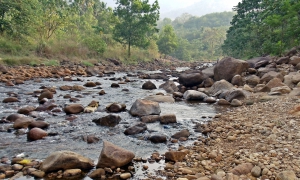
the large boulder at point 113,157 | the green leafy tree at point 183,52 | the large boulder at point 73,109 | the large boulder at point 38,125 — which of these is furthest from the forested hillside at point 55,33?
the green leafy tree at point 183,52

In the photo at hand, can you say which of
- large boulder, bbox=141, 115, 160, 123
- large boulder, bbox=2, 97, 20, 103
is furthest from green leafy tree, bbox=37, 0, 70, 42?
large boulder, bbox=141, 115, 160, 123

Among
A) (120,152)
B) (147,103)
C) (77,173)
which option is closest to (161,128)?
(147,103)

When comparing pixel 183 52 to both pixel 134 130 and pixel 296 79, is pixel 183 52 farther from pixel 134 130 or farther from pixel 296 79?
pixel 134 130

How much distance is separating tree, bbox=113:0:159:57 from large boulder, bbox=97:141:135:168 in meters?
28.6

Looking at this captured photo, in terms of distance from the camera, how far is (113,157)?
402 centimetres

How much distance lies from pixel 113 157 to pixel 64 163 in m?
0.74

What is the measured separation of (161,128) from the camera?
6.19 meters

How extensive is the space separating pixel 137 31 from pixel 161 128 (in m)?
26.9

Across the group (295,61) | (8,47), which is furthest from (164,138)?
(8,47)

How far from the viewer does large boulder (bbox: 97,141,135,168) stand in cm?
400

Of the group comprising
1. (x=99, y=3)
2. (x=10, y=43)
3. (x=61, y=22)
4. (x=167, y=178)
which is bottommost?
(x=167, y=178)

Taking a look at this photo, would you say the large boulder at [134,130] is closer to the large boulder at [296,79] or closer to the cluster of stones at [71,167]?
the cluster of stones at [71,167]

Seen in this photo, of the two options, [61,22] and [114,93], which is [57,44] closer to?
[61,22]

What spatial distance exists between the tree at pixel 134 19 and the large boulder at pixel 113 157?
28.6 metres
